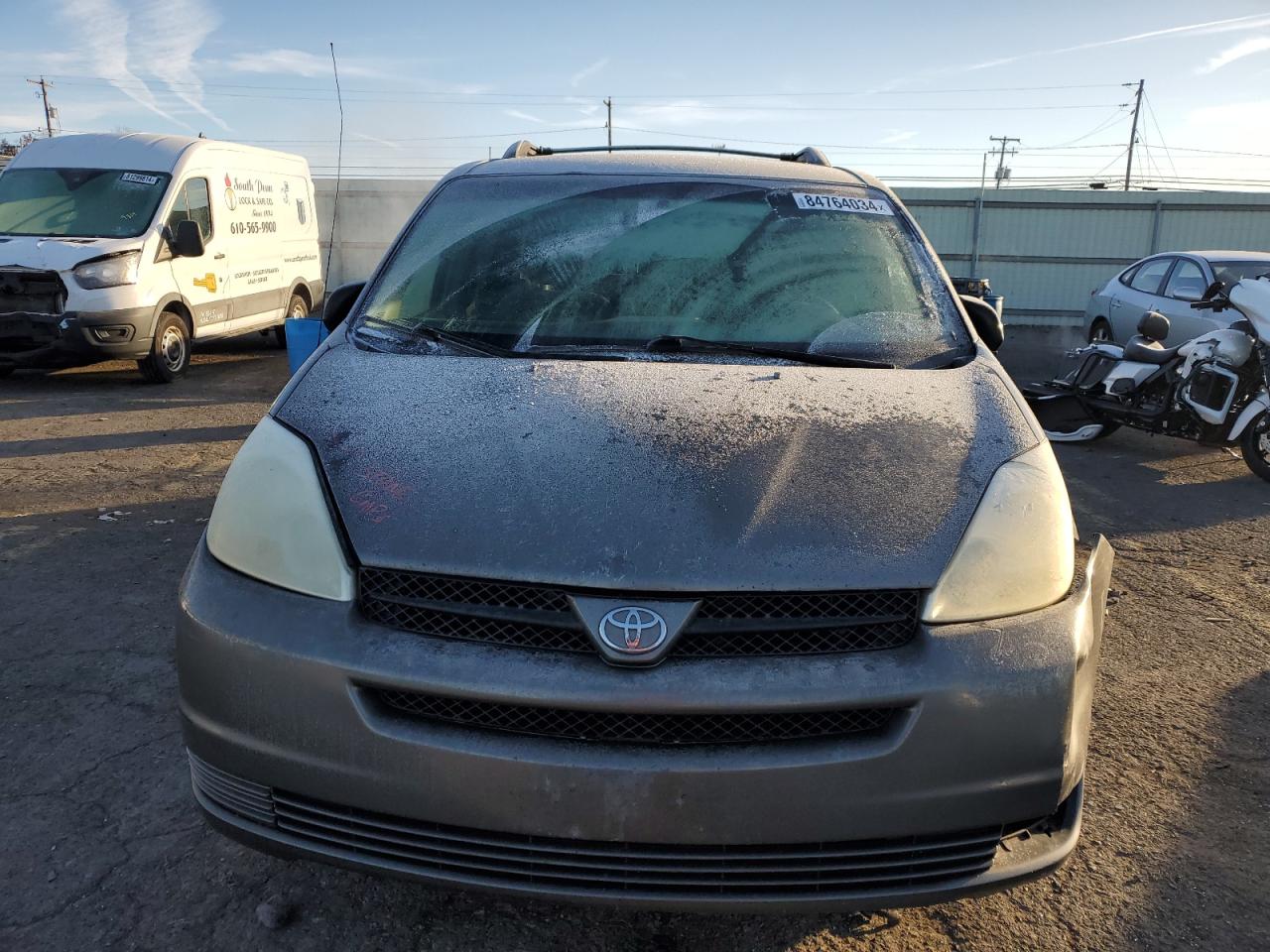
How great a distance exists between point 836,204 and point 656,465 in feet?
5.03

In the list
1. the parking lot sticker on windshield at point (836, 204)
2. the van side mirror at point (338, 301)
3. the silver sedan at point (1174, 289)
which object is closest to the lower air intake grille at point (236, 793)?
the van side mirror at point (338, 301)

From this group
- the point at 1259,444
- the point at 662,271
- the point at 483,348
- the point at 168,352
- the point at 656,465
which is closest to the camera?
the point at 656,465

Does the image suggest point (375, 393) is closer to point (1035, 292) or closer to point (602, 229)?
point (602, 229)

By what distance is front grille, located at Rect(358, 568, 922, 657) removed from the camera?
166 cm

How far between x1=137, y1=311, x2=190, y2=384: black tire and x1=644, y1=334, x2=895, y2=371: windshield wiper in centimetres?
775

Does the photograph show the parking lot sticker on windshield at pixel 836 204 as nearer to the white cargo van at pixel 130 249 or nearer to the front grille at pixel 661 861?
the front grille at pixel 661 861

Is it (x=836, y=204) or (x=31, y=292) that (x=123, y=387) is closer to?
(x=31, y=292)

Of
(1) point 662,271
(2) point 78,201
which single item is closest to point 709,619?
(1) point 662,271

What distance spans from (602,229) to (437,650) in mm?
1669

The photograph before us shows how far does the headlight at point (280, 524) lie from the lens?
176 cm

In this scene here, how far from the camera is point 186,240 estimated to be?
29.2 feet

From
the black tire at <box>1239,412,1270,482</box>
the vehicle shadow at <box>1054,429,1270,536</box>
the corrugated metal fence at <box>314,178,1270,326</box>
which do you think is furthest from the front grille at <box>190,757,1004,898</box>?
the corrugated metal fence at <box>314,178,1270,326</box>

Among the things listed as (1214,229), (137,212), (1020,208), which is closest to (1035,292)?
(1020,208)

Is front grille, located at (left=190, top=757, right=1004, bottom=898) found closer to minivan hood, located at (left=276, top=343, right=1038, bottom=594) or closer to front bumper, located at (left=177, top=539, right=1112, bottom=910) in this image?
Answer: front bumper, located at (left=177, top=539, right=1112, bottom=910)
